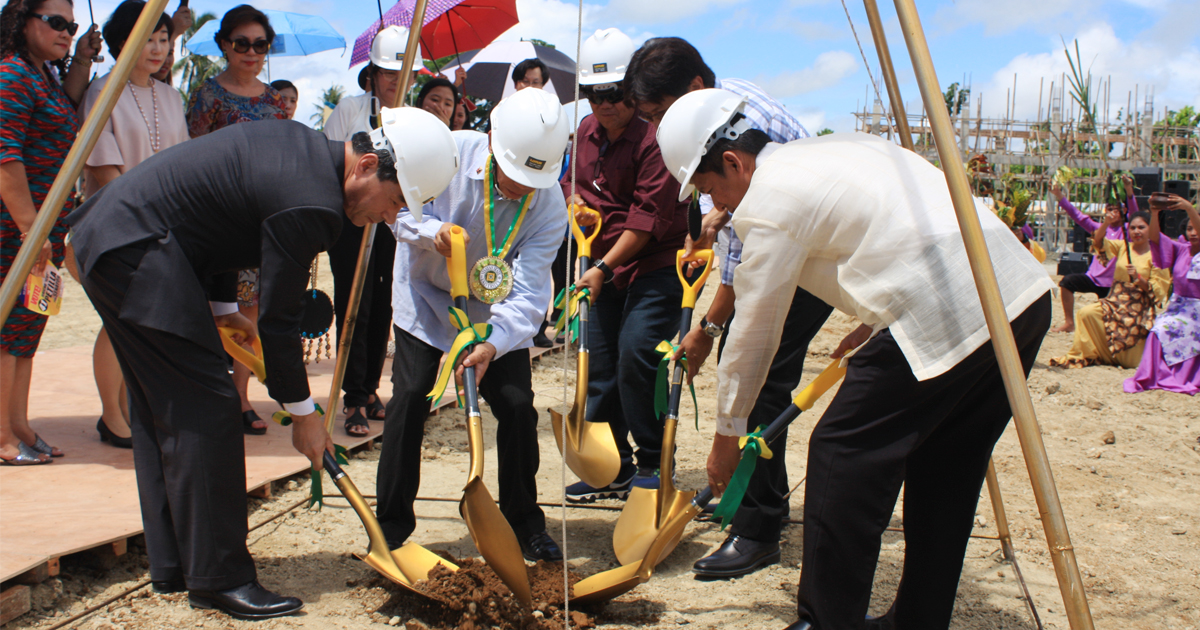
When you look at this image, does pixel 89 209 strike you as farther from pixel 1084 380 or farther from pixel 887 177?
pixel 1084 380

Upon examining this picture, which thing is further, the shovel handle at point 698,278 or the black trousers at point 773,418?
the shovel handle at point 698,278

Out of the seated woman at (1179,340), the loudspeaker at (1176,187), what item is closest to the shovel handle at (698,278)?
the seated woman at (1179,340)

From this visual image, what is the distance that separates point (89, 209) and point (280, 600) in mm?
1268

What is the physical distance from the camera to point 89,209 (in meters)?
2.39

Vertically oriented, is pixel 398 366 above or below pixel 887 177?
below

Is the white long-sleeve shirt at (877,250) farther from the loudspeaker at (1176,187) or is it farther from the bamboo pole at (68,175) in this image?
the loudspeaker at (1176,187)

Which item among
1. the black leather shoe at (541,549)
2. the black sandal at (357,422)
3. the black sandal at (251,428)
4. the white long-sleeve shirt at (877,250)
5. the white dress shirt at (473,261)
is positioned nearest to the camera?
the white long-sleeve shirt at (877,250)

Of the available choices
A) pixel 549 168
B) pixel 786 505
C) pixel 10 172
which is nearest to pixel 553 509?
pixel 786 505

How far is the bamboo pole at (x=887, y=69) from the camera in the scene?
6.91ft

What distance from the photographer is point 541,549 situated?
2.92 m

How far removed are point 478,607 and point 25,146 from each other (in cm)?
249

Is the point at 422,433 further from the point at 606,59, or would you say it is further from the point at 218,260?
the point at 606,59

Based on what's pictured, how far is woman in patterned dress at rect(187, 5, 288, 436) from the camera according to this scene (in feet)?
12.6

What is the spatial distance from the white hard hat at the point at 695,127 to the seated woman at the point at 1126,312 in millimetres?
6315
